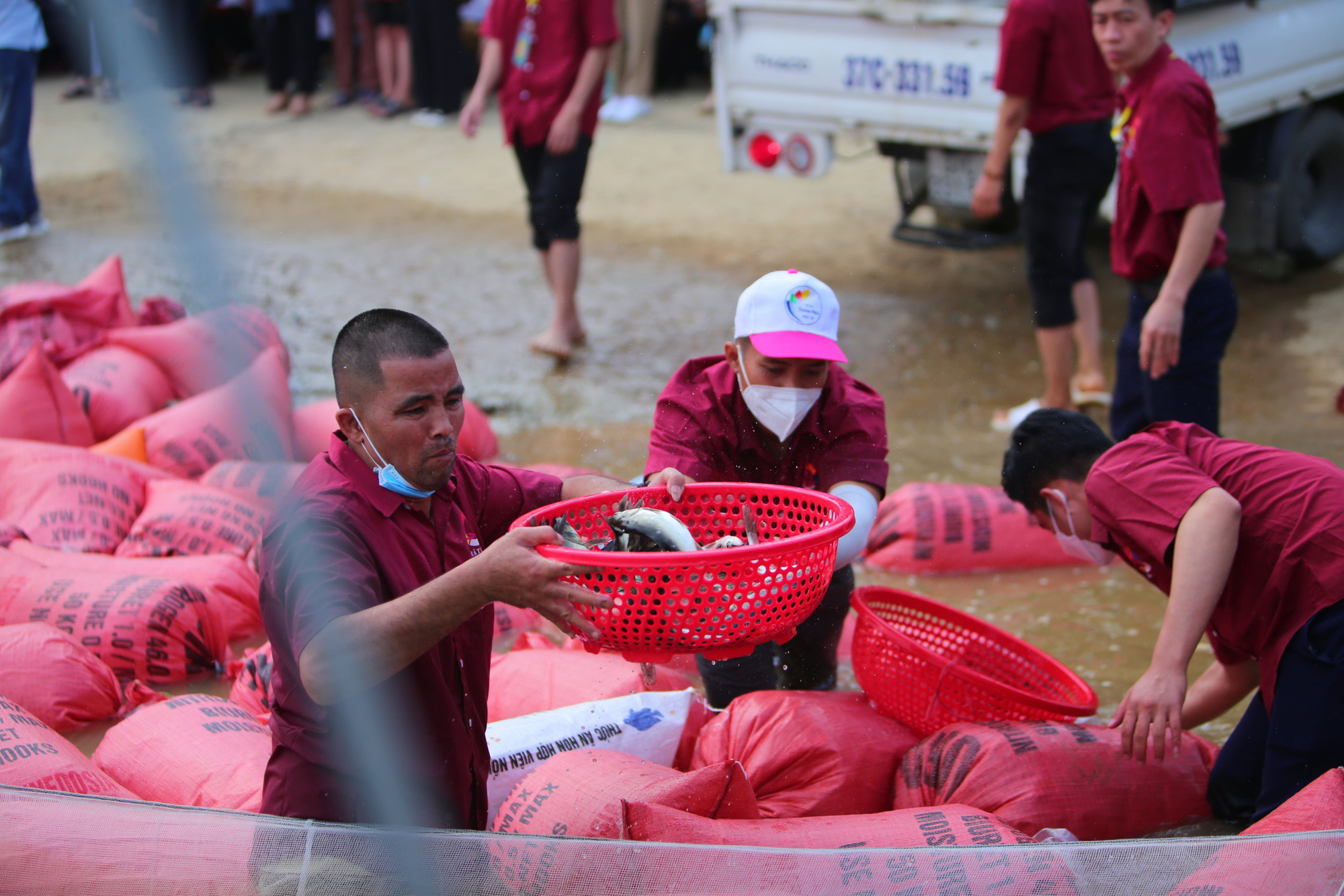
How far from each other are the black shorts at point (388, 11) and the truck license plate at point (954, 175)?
24.0 feet

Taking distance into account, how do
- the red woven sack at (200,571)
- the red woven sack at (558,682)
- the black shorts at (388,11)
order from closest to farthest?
1. the red woven sack at (558,682)
2. the red woven sack at (200,571)
3. the black shorts at (388,11)

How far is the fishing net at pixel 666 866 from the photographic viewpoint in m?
1.62

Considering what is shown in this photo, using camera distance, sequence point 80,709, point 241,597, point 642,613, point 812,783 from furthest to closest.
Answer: point 241,597 < point 80,709 < point 812,783 < point 642,613

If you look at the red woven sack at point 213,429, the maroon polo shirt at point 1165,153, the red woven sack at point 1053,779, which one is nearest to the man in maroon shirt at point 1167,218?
the maroon polo shirt at point 1165,153

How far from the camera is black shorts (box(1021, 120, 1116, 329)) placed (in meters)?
4.70

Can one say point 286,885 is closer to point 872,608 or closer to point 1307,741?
point 872,608

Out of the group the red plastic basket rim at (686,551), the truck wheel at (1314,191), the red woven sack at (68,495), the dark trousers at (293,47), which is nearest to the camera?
the red plastic basket rim at (686,551)

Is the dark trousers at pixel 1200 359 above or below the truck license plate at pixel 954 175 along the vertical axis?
below

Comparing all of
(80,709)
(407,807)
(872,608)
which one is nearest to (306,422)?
(80,709)

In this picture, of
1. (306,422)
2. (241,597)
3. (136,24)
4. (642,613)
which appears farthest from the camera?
(306,422)

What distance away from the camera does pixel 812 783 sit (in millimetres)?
2387

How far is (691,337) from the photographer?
600cm

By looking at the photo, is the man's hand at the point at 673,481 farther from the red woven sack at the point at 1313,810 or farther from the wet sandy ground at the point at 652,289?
the red woven sack at the point at 1313,810

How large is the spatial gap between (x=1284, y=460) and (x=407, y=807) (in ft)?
5.58
